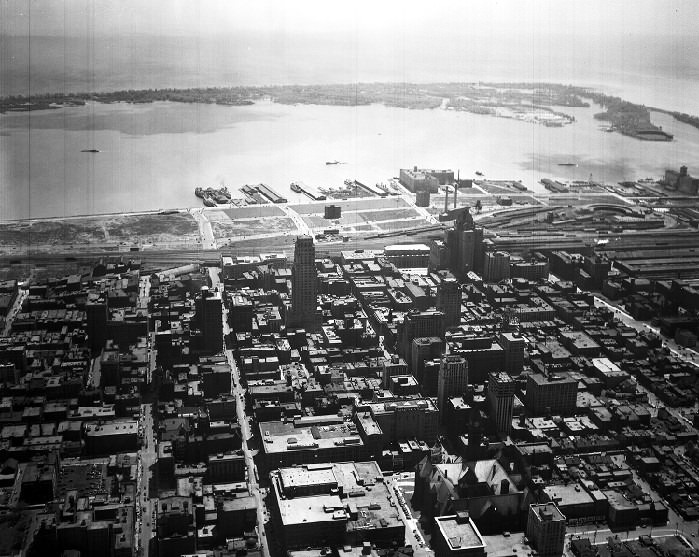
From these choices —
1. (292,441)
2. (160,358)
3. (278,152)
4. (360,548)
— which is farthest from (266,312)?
(278,152)

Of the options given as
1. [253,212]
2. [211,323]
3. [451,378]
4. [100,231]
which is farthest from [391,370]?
[253,212]

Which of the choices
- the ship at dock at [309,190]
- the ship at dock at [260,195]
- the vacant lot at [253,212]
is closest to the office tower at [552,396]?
the vacant lot at [253,212]

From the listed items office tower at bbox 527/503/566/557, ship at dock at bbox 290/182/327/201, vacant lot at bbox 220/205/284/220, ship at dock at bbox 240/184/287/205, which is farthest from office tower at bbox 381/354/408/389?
ship at dock at bbox 290/182/327/201

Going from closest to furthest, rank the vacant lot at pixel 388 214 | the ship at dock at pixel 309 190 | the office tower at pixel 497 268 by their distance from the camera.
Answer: the office tower at pixel 497 268 < the vacant lot at pixel 388 214 < the ship at dock at pixel 309 190

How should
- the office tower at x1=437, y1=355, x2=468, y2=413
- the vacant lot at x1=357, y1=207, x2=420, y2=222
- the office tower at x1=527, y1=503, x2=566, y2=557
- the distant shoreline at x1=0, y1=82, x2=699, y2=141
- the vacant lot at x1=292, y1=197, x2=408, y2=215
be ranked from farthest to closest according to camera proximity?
the distant shoreline at x1=0, y1=82, x2=699, y2=141 → the vacant lot at x1=292, y1=197, x2=408, y2=215 → the vacant lot at x1=357, y1=207, x2=420, y2=222 → the office tower at x1=437, y1=355, x2=468, y2=413 → the office tower at x1=527, y1=503, x2=566, y2=557

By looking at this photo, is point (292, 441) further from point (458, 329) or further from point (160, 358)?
point (458, 329)

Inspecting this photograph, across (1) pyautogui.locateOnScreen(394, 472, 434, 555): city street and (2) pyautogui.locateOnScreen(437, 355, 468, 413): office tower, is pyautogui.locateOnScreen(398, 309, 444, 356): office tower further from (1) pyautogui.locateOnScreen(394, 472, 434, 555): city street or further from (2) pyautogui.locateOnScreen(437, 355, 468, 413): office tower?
(1) pyautogui.locateOnScreen(394, 472, 434, 555): city street

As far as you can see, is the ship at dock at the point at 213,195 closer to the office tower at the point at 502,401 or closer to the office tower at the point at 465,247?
the office tower at the point at 465,247
